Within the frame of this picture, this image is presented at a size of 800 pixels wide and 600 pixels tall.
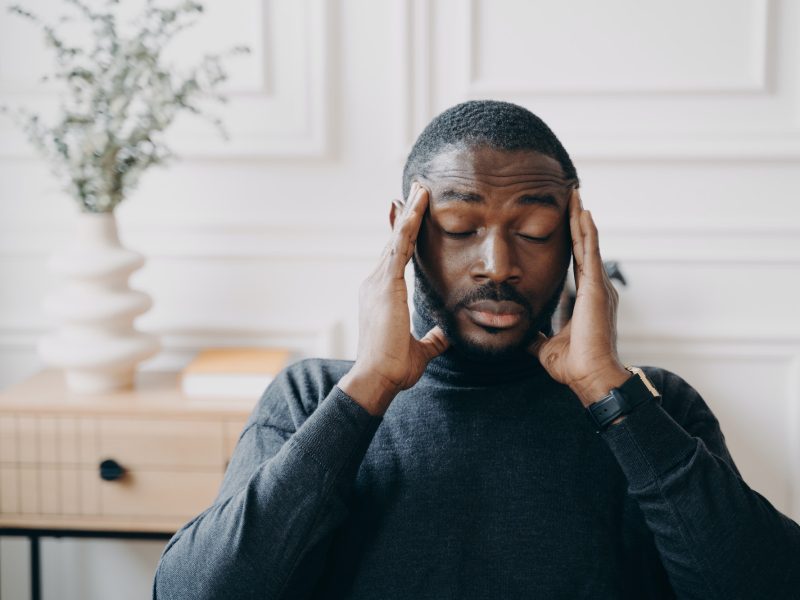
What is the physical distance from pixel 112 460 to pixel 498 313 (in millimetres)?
899

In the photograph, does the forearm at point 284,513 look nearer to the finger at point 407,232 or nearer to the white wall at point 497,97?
the finger at point 407,232

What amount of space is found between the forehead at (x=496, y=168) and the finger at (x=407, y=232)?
34 millimetres

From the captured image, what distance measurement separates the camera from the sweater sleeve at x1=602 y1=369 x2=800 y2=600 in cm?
103

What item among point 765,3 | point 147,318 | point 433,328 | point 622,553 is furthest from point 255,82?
point 622,553

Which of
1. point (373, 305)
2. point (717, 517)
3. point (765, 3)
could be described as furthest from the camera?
point (765, 3)

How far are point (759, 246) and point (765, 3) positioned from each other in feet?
1.61

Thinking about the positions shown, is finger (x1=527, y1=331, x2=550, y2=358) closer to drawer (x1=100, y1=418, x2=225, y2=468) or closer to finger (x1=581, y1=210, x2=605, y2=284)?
finger (x1=581, y1=210, x2=605, y2=284)

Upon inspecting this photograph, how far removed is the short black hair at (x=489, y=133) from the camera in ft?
3.76

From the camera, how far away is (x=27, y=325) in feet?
6.59

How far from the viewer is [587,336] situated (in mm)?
1129

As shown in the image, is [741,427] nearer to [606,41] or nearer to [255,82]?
[606,41]

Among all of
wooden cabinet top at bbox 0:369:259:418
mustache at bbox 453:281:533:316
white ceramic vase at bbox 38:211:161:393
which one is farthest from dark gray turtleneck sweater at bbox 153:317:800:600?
white ceramic vase at bbox 38:211:161:393

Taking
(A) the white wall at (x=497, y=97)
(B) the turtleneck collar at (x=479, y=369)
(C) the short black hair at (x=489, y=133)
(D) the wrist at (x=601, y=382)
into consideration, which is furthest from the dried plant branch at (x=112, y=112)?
(D) the wrist at (x=601, y=382)

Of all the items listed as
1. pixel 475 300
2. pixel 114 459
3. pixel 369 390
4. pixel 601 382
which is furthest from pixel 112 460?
pixel 601 382
